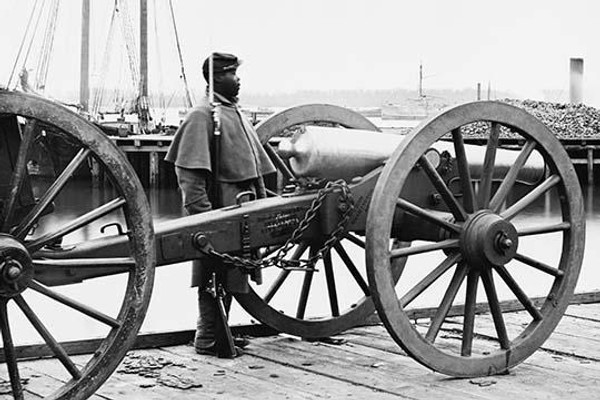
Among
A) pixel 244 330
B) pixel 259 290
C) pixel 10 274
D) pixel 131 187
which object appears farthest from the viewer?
pixel 259 290

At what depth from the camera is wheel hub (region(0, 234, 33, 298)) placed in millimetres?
4297

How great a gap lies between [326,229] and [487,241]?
31.1 inches

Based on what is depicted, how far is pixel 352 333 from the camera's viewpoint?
21.8ft

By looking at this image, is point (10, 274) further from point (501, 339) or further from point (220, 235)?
point (501, 339)

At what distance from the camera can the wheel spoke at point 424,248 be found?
5.24 metres

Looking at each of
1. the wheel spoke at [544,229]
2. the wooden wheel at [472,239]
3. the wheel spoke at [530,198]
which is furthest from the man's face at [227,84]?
the wheel spoke at [544,229]

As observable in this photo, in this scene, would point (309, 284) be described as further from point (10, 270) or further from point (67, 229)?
point (10, 270)

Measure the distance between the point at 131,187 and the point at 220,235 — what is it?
2.75 ft

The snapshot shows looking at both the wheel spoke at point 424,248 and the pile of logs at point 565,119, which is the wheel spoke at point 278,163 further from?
→ the pile of logs at point 565,119

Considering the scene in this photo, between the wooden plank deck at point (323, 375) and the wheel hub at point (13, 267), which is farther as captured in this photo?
the wooden plank deck at point (323, 375)

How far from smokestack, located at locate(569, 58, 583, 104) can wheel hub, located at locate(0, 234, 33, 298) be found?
173 ft

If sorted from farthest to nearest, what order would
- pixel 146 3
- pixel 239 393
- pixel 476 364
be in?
pixel 146 3 → pixel 476 364 → pixel 239 393

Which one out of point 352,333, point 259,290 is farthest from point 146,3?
point 352,333

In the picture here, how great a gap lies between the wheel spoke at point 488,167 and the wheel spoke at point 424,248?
0.27 m
